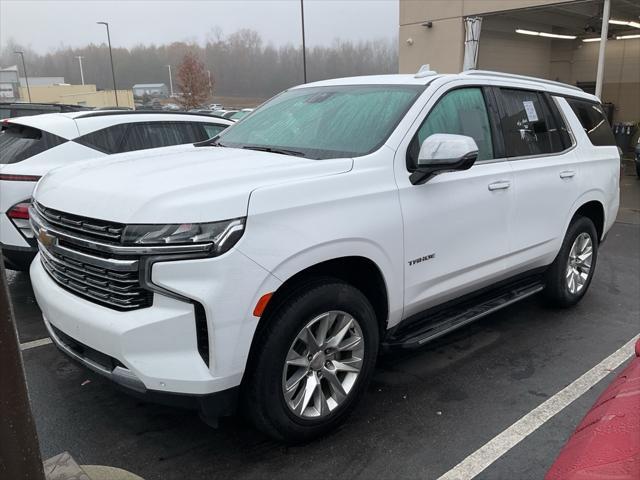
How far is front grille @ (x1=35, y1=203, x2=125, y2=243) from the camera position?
2.41m

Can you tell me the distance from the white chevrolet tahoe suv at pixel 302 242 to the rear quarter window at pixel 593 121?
2.37 ft

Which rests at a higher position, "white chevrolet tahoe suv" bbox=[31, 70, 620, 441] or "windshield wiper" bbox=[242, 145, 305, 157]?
"windshield wiper" bbox=[242, 145, 305, 157]

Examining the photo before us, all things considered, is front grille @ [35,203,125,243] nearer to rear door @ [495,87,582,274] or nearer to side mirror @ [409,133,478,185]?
side mirror @ [409,133,478,185]

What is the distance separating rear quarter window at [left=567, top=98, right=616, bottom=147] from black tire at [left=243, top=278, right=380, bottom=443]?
3.10 m

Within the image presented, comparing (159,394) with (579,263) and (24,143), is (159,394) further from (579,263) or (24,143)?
(579,263)

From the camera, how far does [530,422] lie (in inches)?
126

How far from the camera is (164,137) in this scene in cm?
567

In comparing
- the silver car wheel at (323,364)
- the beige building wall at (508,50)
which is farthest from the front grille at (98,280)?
the beige building wall at (508,50)

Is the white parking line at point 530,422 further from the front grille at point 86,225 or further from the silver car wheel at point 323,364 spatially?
the front grille at point 86,225

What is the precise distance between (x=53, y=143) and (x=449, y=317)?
3591 millimetres

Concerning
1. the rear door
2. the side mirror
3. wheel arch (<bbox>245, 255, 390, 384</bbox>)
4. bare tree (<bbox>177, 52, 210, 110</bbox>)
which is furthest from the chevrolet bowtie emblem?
bare tree (<bbox>177, 52, 210, 110</bbox>)

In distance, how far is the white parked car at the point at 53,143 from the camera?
4.35 m

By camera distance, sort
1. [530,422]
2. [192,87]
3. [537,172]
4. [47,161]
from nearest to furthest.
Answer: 1. [530,422]
2. [537,172]
3. [47,161]
4. [192,87]

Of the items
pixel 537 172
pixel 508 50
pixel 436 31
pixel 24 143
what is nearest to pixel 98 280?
pixel 24 143
